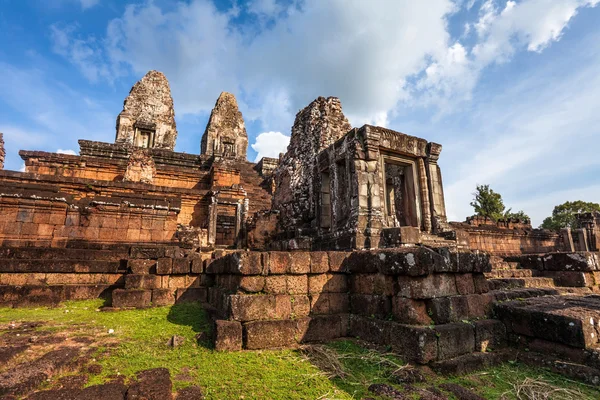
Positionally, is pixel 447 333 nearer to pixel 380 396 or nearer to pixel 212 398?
pixel 380 396

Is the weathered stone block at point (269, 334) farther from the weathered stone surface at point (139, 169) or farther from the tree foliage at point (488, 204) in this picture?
the tree foliage at point (488, 204)

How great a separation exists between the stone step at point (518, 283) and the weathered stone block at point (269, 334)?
11.5ft

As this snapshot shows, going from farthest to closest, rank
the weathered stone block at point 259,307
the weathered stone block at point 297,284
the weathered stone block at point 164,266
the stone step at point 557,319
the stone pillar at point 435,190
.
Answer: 1. the stone pillar at point 435,190
2. the weathered stone block at point 164,266
3. the weathered stone block at point 297,284
4. the weathered stone block at point 259,307
5. the stone step at point 557,319

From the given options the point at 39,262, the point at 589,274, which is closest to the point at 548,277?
the point at 589,274

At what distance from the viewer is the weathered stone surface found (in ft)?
49.9

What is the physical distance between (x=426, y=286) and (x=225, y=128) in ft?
108

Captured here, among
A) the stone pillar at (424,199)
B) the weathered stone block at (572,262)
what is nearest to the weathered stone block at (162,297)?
the stone pillar at (424,199)

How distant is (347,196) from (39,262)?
641 centimetres

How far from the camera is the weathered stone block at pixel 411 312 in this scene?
3.59 metres

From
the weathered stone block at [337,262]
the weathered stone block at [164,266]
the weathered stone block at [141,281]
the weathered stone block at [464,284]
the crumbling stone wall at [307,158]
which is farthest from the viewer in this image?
the crumbling stone wall at [307,158]

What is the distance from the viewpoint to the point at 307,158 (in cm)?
955

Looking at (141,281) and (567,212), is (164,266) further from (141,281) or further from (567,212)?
(567,212)

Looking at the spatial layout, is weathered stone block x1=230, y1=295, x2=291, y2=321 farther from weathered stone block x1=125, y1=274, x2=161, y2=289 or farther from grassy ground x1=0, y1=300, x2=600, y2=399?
weathered stone block x1=125, y1=274, x2=161, y2=289

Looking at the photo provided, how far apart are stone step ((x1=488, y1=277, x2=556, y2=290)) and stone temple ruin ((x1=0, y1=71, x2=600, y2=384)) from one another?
4 centimetres
